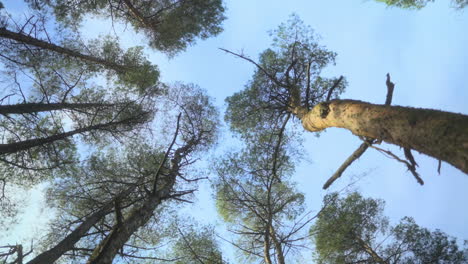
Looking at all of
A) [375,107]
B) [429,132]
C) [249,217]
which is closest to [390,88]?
[375,107]

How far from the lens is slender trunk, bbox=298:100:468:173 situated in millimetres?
2390

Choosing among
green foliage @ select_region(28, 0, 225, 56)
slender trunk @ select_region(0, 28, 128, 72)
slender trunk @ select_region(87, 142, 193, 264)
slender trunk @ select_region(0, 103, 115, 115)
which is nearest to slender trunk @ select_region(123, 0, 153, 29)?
green foliage @ select_region(28, 0, 225, 56)

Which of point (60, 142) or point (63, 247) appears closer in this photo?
point (63, 247)

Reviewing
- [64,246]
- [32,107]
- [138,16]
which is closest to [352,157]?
[64,246]

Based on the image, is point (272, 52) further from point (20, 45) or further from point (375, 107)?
point (20, 45)

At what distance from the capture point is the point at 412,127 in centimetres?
288

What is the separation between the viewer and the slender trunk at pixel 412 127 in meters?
2.39

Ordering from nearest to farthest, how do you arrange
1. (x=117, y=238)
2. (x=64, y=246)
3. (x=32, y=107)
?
(x=117, y=238) < (x=64, y=246) < (x=32, y=107)

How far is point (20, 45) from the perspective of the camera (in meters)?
9.46

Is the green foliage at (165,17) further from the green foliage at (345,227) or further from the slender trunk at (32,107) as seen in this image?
the green foliage at (345,227)

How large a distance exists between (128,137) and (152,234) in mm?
3737

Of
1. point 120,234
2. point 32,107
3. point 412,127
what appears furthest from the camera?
point 32,107

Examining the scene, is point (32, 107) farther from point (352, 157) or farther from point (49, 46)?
point (352, 157)

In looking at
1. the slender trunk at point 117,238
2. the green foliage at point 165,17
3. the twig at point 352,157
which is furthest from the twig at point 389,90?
the green foliage at point 165,17
